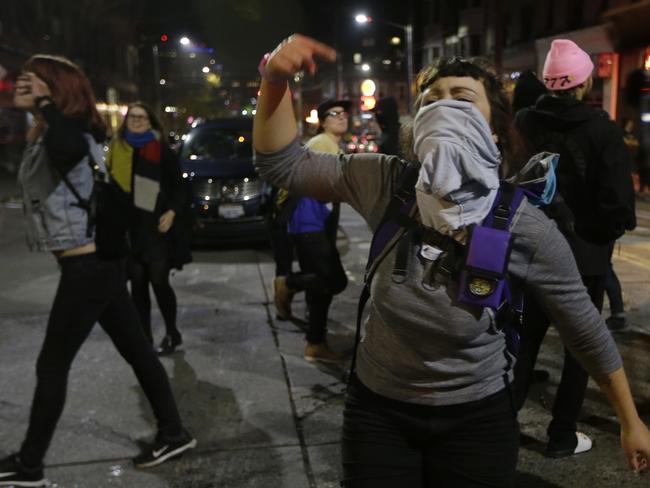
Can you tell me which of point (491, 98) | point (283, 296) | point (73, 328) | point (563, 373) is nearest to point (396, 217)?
point (491, 98)

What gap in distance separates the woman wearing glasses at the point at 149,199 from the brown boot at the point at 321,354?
3.62 feet

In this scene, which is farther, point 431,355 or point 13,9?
point 13,9

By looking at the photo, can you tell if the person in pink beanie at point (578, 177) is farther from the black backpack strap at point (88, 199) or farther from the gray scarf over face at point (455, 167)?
the black backpack strap at point (88, 199)

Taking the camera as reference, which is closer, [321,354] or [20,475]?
[20,475]

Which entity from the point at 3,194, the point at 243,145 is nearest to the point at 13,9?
the point at 3,194

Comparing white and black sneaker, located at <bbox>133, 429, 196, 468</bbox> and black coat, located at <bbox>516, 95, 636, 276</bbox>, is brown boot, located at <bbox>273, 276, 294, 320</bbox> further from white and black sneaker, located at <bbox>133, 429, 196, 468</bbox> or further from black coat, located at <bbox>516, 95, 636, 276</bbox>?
black coat, located at <bbox>516, 95, 636, 276</bbox>

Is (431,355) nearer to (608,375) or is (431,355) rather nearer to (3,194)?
(608,375)

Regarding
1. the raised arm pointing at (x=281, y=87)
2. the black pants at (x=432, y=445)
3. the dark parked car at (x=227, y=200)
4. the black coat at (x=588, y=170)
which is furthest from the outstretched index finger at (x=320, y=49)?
the dark parked car at (x=227, y=200)

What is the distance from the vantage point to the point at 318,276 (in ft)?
16.1

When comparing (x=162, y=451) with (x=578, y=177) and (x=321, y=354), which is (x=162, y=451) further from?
(x=578, y=177)

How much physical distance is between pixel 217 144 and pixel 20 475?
8.25 m

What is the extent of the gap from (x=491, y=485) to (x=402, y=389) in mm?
357

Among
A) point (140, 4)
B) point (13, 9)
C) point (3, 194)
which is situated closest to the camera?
point (3, 194)

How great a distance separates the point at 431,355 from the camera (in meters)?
1.77
